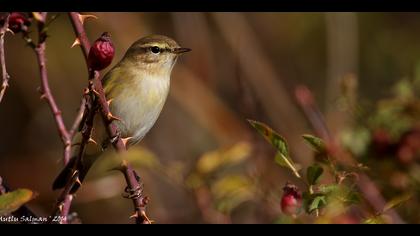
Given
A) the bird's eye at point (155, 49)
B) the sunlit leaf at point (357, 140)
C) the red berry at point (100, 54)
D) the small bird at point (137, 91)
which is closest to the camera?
the red berry at point (100, 54)

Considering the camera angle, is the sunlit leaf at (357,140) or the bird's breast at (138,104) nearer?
the sunlit leaf at (357,140)

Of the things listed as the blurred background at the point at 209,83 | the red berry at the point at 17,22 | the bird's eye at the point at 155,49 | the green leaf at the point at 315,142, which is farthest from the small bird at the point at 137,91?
the green leaf at the point at 315,142

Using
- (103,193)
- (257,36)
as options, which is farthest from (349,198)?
(257,36)

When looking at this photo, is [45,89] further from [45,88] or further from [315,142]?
[315,142]

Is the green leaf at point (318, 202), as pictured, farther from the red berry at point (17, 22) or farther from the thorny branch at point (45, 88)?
the red berry at point (17, 22)

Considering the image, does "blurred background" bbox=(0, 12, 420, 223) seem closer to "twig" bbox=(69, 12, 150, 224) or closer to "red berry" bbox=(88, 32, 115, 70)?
"twig" bbox=(69, 12, 150, 224)

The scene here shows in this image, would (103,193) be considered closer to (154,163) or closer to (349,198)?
A: (154,163)

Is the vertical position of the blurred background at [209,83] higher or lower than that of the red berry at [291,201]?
A: higher

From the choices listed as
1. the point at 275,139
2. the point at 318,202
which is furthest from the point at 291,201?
the point at 275,139
